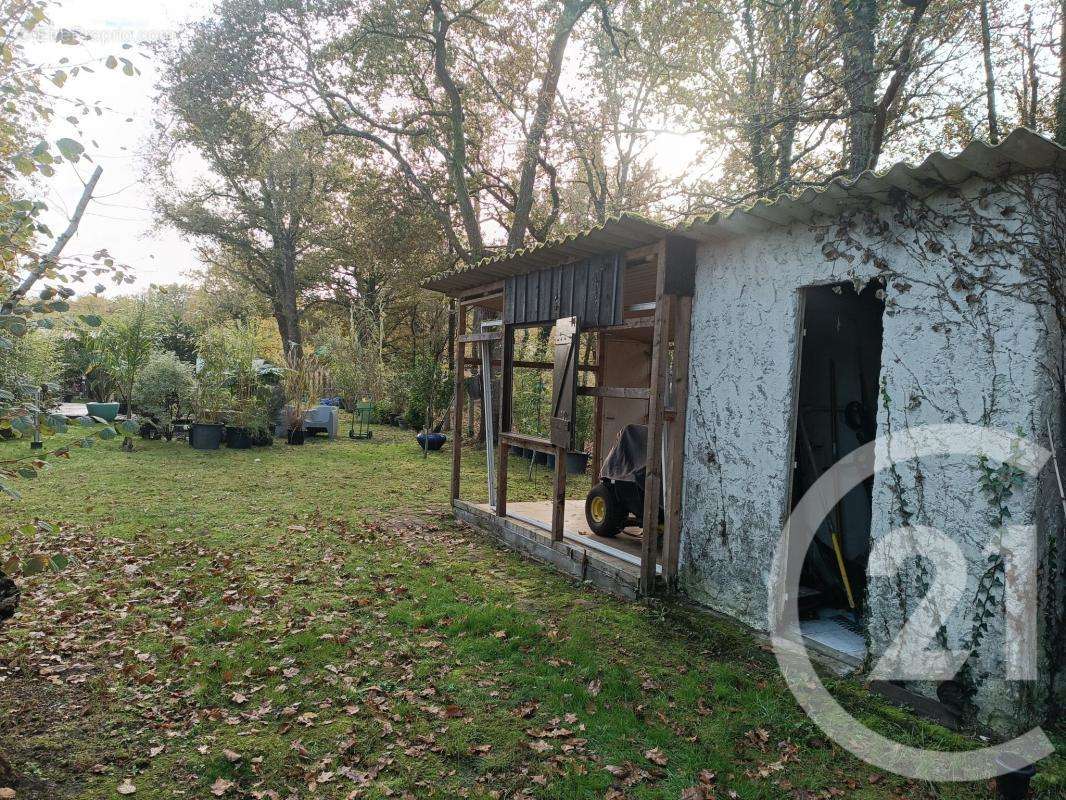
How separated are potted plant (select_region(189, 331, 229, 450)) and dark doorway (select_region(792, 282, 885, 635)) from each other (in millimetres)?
11767

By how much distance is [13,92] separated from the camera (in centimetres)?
219

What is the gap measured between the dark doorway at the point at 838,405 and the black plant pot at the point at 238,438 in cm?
1173

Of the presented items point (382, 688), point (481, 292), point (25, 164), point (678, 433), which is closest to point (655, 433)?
point (678, 433)

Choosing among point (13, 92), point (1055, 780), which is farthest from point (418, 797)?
point (13, 92)

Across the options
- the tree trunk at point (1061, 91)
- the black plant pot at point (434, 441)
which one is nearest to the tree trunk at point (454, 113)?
the black plant pot at point (434, 441)


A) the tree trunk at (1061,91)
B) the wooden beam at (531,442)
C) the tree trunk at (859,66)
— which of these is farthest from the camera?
the tree trunk at (1061,91)

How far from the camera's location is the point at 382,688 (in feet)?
12.1

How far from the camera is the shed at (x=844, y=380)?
3.06 meters

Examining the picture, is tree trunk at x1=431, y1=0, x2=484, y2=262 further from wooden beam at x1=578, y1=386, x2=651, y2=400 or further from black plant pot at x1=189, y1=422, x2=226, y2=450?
wooden beam at x1=578, y1=386, x2=651, y2=400

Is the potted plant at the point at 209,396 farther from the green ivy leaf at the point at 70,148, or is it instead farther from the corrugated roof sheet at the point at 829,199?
the green ivy leaf at the point at 70,148

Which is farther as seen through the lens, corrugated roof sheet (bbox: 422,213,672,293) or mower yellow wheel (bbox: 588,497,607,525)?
mower yellow wheel (bbox: 588,497,607,525)

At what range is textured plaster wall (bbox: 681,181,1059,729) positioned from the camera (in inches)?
121

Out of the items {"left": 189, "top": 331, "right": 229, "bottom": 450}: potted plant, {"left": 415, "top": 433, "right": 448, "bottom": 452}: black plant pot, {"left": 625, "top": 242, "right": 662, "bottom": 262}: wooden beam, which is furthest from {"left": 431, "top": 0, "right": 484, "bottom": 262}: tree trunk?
{"left": 625, "top": 242, "right": 662, "bottom": 262}: wooden beam

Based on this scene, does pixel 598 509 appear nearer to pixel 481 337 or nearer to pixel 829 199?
pixel 481 337
